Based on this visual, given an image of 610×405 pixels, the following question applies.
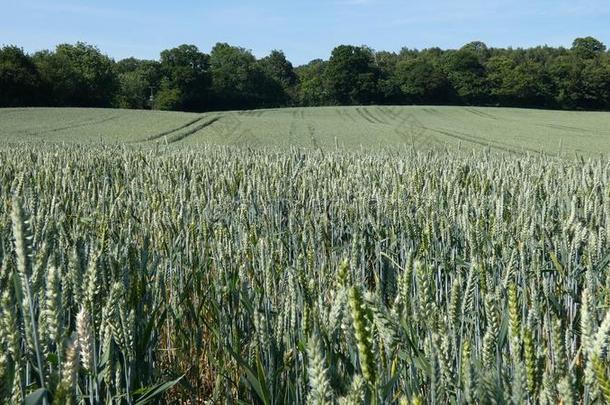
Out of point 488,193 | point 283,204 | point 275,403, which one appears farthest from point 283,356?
point 488,193

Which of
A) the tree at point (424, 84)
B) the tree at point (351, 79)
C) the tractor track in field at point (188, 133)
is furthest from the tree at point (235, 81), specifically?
the tractor track in field at point (188, 133)

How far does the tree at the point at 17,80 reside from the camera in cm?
4281

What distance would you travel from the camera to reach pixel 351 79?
62.9m

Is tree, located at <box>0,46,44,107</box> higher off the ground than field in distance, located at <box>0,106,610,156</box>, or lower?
higher

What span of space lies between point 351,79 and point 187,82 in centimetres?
1627

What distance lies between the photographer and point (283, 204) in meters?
3.96

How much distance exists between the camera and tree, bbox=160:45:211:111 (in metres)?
58.1

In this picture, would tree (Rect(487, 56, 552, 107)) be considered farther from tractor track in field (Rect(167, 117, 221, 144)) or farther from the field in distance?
tractor track in field (Rect(167, 117, 221, 144))

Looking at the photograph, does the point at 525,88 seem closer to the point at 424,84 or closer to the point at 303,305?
the point at 424,84

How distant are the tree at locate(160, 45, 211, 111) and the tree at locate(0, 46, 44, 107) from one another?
13.2 m

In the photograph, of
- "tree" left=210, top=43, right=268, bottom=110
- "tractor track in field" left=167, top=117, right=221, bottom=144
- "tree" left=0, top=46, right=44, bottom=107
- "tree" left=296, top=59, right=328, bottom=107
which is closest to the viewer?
"tractor track in field" left=167, top=117, right=221, bottom=144

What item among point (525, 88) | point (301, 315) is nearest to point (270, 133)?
point (301, 315)

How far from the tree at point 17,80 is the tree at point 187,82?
13223 millimetres

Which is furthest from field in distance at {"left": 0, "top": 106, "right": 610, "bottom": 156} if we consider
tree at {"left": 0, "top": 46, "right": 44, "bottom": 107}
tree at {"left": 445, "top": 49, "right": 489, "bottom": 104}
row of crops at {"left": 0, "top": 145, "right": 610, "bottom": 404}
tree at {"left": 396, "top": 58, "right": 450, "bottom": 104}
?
tree at {"left": 396, "top": 58, "right": 450, "bottom": 104}
